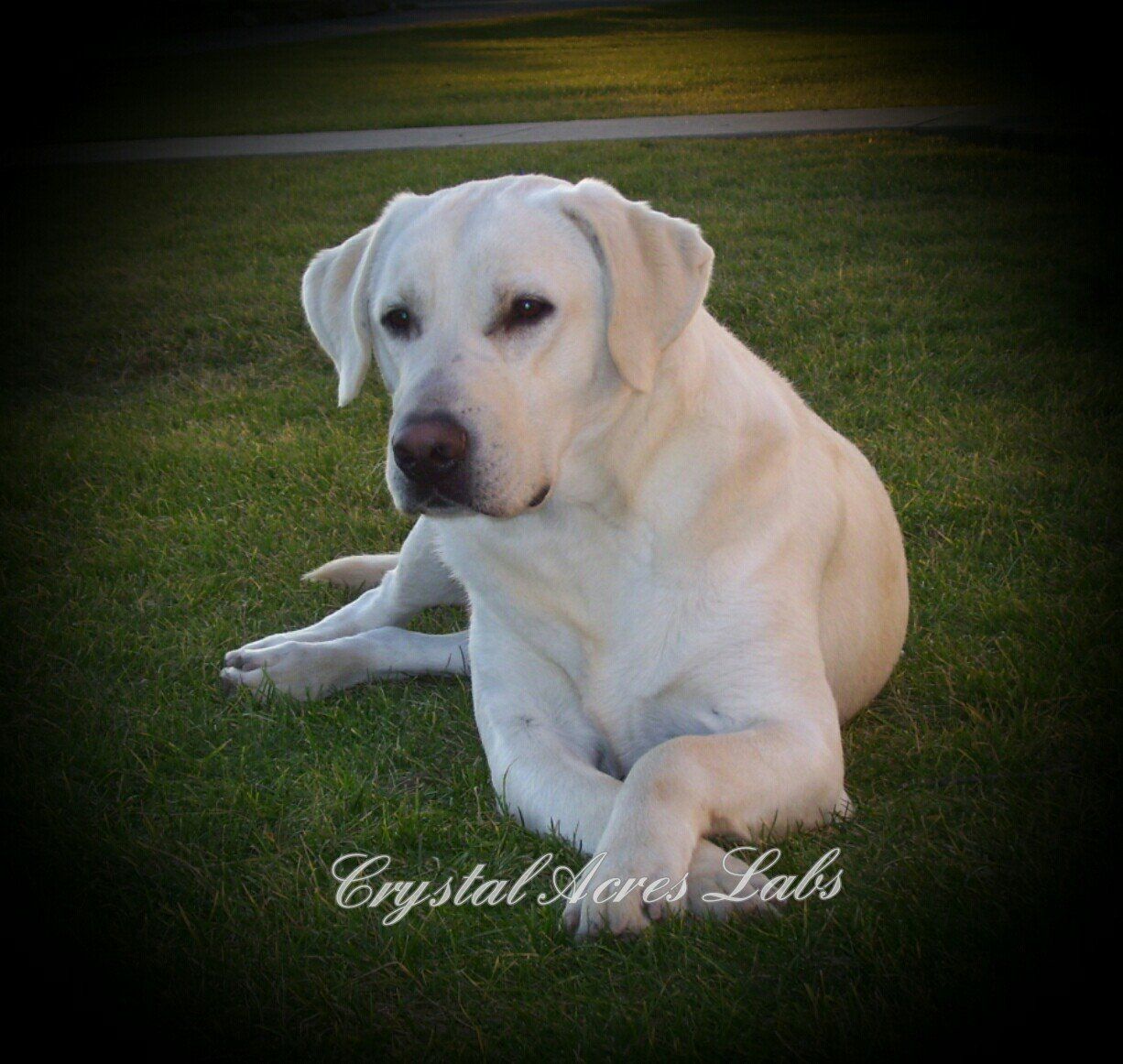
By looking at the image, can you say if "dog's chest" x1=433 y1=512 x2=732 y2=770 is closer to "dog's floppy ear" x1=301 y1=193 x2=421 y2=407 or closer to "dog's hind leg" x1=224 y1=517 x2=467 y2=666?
"dog's floppy ear" x1=301 y1=193 x2=421 y2=407

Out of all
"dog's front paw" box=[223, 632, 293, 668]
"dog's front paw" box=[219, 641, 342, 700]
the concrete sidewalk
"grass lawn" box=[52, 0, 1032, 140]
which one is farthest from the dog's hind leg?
"grass lawn" box=[52, 0, 1032, 140]

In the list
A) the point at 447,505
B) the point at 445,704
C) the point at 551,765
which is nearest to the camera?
the point at 447,505

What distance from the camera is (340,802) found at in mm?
3076

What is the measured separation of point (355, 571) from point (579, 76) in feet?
54.7

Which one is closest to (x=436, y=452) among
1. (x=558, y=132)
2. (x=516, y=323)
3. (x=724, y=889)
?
(x=516, y=323)

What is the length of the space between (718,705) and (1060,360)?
171 inches

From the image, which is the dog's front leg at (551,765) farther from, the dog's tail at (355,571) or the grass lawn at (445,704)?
the dog's tail at (355,571)

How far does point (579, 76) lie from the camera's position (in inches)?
765

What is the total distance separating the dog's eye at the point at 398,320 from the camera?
2.88 metres

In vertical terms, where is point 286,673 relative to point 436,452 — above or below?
below

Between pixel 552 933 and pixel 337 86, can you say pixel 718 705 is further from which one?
pixel 337 86

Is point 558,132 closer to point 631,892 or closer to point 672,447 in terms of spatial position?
point 672,447

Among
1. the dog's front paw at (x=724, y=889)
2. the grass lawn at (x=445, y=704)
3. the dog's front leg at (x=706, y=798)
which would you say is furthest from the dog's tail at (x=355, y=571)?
the dog's front paw at (x=724, y=889)

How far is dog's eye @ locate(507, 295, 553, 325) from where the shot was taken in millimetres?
2740
